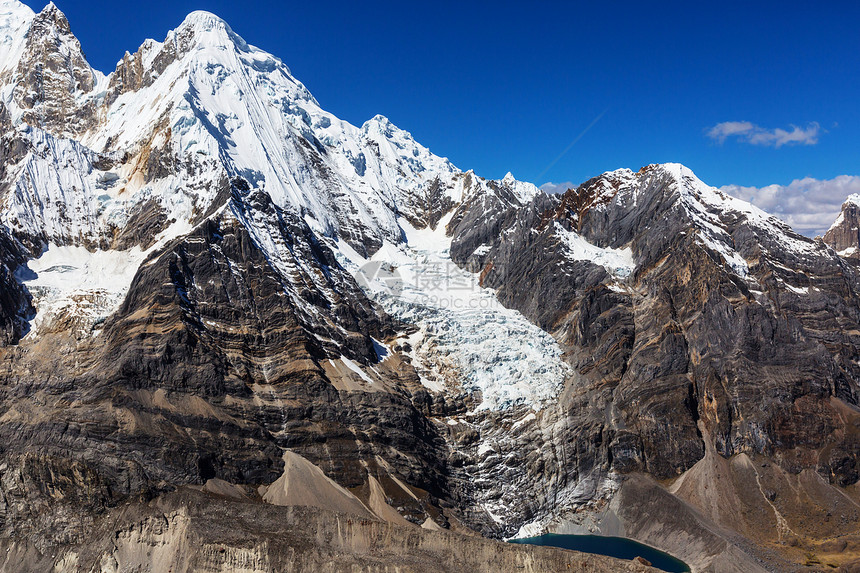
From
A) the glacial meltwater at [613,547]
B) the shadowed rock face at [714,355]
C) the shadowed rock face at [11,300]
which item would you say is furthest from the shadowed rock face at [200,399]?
the shadowed rock face at [714,355]

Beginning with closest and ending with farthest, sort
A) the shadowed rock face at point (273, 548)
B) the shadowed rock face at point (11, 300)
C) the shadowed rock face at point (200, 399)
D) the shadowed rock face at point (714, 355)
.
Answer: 1. the shadowed rock face at point (273, 548)
2. the shadowed rock face at point (200, 399)
3. the shadowed rock face at point (11, 300)
4. the shadowed rock face at point (714, 355)

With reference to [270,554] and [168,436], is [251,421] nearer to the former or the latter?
[168,436]

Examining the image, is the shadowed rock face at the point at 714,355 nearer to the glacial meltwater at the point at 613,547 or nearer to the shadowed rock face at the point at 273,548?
the glacial meltwater at the point at 613,547

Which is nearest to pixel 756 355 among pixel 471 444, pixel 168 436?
pixel 471 444

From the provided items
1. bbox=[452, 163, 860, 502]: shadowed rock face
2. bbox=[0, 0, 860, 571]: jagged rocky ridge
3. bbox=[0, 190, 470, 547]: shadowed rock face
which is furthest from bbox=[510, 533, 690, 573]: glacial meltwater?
bbox=[0, 190, 470, 547]: shadowed rock face

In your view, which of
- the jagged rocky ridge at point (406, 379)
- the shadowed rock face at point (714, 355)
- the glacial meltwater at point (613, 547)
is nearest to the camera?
the glacial meltwater at point (613, 547)

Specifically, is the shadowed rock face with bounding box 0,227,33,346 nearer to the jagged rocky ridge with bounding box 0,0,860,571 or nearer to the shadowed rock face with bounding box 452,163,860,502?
the jagged rocky ridge with bounding box 0,0,860,571
